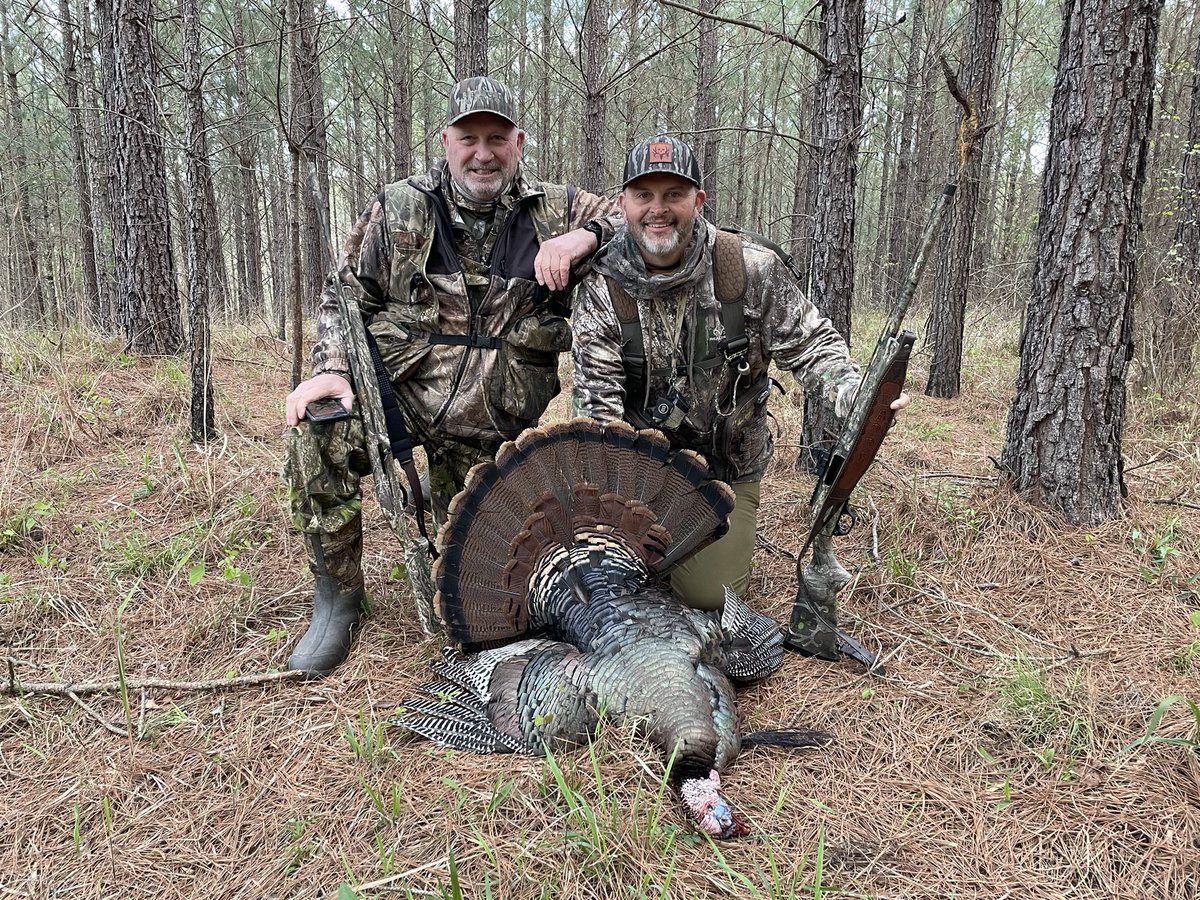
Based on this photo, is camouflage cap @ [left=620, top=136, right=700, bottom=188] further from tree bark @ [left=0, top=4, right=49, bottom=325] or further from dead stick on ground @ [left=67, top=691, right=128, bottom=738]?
tree bark @ [left=0, top=4, right=49, bottom=325]

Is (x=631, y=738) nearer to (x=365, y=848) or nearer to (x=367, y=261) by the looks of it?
(x=365, y=848)

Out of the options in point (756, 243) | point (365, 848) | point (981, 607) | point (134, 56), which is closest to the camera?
point (365, 848)

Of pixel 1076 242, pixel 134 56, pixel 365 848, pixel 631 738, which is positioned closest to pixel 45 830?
pixel 365 848

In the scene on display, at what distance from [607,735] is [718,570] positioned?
53.6 inches

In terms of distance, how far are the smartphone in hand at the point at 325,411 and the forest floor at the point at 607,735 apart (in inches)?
35.5

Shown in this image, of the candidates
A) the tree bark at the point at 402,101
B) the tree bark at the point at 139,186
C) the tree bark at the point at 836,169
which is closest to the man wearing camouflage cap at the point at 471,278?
the tree bark at the point at 836,169

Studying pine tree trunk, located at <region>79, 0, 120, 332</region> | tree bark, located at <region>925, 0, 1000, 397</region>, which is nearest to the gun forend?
tree bark, located at <region>925, 0, 1000, 397</region>

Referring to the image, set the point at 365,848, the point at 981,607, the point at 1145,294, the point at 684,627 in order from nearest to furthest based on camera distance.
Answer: the point at 365,848, the point at 684,627, the point at 981,607, the point at 1145,294

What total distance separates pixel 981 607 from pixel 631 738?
186cm

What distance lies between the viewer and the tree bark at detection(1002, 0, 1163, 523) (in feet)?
10.8

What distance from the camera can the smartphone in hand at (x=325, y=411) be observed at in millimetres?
3037

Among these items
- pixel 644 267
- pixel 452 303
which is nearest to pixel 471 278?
pixel 452 303

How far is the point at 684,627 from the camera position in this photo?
2.71m

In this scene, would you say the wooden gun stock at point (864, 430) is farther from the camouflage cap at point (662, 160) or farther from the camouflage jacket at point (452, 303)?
the camouflage jacket at point (452, 303)
